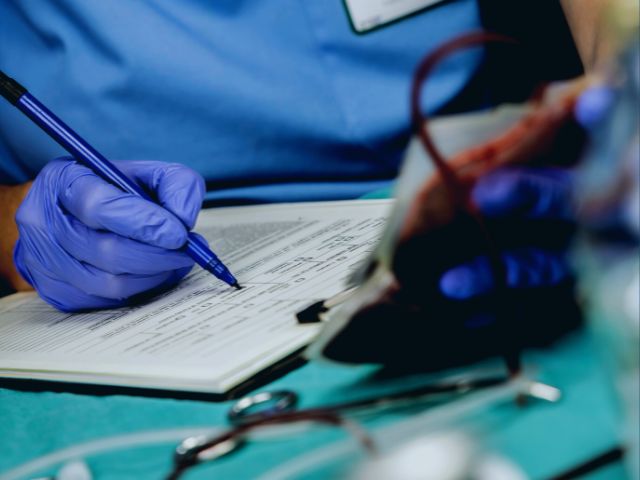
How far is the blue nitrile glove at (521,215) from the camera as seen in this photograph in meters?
0.29

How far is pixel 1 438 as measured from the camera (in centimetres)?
45

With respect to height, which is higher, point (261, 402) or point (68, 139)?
point (68, 139)

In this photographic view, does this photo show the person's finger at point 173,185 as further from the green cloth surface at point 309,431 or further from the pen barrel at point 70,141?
the green cloth surface at point 309,431

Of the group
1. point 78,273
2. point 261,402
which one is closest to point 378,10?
point 78,273

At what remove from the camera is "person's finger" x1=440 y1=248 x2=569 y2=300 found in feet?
1.04

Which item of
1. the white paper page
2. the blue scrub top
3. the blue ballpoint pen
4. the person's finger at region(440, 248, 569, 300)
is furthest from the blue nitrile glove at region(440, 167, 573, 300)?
the blue scrub top

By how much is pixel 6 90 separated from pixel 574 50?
25.2 inches

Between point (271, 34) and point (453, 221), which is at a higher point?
point (271, 34)

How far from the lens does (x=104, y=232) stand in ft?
2.33

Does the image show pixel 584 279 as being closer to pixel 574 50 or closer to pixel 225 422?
pixel 225 422

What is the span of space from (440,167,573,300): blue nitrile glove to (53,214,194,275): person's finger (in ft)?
1.34

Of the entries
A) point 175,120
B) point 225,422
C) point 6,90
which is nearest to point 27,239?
point 6,90

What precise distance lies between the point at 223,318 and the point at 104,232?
239 mm

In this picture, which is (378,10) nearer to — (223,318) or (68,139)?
(68,139)
